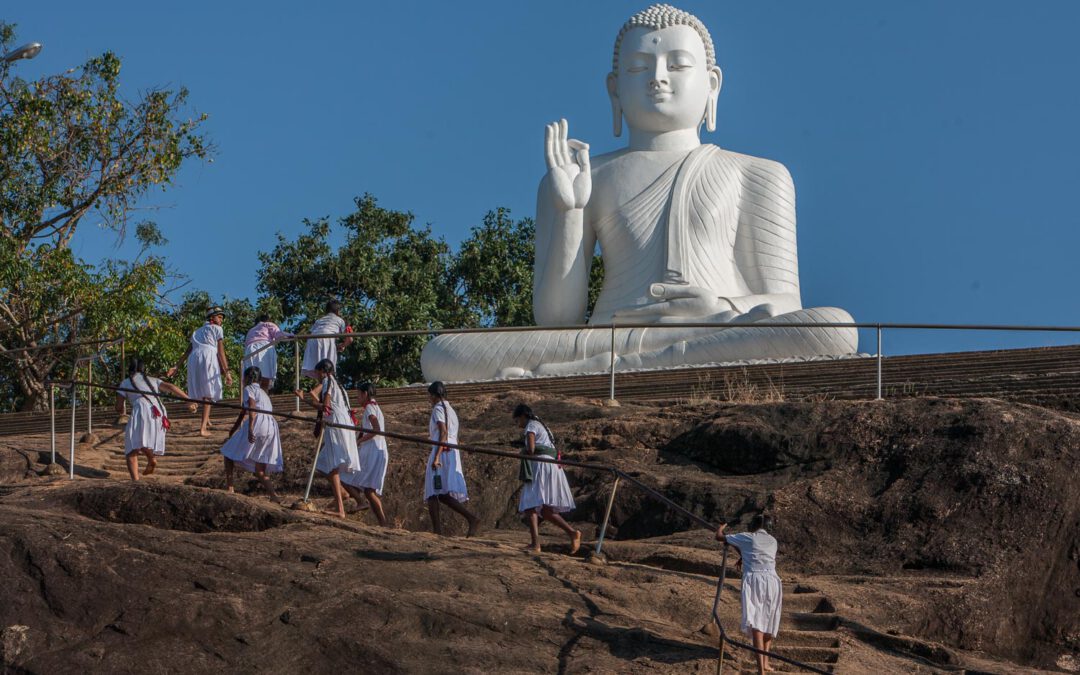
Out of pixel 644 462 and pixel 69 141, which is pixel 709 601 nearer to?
pixel 644 462

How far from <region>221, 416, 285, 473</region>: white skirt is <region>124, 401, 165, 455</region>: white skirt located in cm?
106

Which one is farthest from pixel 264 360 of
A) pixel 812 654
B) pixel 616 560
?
pixel 812 654

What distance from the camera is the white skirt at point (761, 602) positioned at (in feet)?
37.8

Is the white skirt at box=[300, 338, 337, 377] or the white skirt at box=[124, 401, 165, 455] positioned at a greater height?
the white skirt at box=[300, 338, 337, 377]

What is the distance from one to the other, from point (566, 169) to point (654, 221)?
1.16 meters

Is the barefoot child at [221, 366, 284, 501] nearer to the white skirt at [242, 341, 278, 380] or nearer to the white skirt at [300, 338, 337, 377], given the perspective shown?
the white skirt at [300, 338, 337, 377]

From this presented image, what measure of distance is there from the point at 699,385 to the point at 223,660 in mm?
8117

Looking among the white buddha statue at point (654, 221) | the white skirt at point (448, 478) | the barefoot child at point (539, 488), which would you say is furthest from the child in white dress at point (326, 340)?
the white buddha statue at point (654, 221)

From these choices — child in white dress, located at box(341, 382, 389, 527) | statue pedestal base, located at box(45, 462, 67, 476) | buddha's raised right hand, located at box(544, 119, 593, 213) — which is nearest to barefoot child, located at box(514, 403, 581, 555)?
child in white dress, located at box(341, 382, 389, 527)

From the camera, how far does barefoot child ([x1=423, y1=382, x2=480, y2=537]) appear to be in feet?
46.5

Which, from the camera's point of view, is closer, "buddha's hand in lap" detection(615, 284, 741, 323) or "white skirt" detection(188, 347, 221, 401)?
"white skirt" detection(188, 347, 221, 401)

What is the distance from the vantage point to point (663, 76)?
22.9m

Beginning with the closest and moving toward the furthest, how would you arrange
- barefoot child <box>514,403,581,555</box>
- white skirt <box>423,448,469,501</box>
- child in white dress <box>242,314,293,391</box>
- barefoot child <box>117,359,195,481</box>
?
1. barefoot child <box>514,403,581,555</box>
2. white skirt <box>423,448,469,501</box>
3. barefoot child <box>117,359,195,481</box>
4. child in white dress <box>242,314,293,391</box>

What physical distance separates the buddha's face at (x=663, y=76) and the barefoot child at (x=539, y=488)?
992cm
